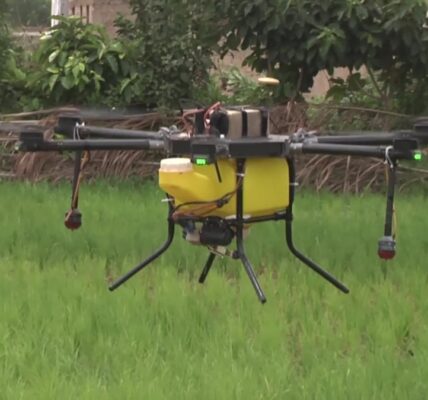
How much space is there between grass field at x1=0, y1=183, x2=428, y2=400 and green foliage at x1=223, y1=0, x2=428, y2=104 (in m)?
2.71

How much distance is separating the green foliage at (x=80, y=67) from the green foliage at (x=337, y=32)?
107 centimetres

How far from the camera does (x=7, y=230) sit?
623 centimetres

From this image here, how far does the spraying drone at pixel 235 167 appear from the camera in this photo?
14.2 ft

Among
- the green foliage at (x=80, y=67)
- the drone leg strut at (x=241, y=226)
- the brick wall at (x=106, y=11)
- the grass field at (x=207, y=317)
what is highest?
the brick wall at (x=106, y=11)

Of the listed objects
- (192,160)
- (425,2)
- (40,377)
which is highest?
(425,2)

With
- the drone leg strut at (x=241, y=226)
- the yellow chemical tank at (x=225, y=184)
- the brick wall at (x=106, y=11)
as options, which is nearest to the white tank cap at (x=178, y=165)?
the yellow chemical tank at (x=225, y=184)

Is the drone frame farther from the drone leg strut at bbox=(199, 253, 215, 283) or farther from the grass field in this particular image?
the grass field

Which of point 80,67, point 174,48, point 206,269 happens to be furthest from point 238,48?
point 206,269

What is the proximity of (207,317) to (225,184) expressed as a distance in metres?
0.54

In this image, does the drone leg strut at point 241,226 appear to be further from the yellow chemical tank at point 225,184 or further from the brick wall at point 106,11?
the brick wall at point 106,11

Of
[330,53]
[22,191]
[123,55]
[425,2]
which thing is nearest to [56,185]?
[22,191]

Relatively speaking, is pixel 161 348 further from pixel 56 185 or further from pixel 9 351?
pixel 56 185

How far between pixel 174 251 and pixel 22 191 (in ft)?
8.01

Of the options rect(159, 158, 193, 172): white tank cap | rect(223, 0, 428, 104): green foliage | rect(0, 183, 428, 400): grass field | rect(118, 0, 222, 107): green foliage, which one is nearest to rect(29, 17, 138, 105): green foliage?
rect(118, 0, 222, 107): green foliage
